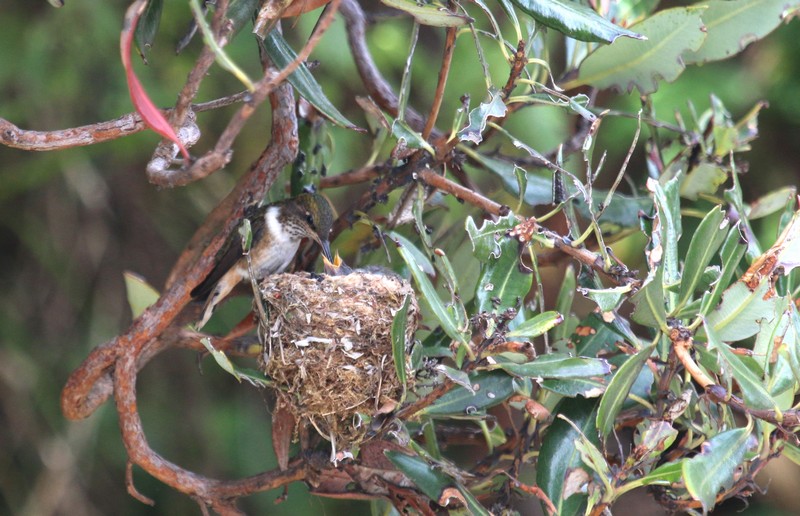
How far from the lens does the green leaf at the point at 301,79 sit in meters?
2.05

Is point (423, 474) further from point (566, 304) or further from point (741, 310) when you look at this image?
point (741, 310)

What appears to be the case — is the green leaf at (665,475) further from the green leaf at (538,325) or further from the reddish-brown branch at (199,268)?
the reddish-brown branch at (199,268)

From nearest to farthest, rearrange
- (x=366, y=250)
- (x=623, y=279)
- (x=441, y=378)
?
(x=623, y=279), (x=441, y=378), (x=366, y=250)

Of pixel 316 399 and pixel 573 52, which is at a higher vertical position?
pixel 573 52

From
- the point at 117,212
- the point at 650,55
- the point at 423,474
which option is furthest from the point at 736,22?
the point at 117,212

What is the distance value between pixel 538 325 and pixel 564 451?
325mm

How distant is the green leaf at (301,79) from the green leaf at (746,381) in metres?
0.91

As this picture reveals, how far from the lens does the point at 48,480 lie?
4.12 meters

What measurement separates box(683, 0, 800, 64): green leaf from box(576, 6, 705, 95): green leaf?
116mm

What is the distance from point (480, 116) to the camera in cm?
193

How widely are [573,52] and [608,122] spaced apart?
72.4 inches

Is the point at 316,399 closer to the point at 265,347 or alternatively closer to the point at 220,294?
the point at 265,347

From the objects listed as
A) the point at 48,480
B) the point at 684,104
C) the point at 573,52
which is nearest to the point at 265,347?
the point at 573,52

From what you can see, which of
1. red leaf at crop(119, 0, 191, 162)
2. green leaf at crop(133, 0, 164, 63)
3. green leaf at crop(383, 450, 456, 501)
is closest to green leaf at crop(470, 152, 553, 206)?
green leaf at crop(383, 450, 456, 501)
